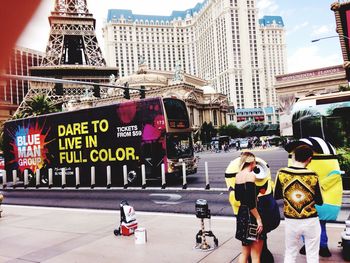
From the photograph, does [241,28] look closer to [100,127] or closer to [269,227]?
[100,127]

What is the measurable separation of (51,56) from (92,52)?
8980mm

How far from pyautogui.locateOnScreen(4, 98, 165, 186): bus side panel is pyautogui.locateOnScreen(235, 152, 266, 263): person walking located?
12298 millimetres

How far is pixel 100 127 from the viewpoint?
62.1ft

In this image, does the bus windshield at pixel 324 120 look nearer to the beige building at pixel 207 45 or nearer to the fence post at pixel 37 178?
the fence post at pixel 37 178

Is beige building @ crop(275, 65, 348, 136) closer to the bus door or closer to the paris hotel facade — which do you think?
the bus door

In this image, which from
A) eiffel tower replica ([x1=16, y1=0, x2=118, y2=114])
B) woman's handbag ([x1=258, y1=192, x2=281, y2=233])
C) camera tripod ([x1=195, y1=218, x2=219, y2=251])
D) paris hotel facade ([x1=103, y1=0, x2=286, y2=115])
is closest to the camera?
woman's handbag ([x1=258, y1=192, x2=281, y2=233])

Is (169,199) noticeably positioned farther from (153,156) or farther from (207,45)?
(207,45)

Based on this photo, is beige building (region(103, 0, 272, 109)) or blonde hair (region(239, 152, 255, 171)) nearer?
blonde hair (region(239, 152, 255, 171))

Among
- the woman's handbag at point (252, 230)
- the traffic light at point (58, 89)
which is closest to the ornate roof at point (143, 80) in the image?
the traffic light at point (58, 89)

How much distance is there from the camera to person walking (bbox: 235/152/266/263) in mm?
4848

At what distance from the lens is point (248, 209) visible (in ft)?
16.2

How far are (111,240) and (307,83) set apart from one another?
79707 millimetres

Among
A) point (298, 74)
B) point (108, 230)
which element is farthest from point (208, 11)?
point (108, 230)

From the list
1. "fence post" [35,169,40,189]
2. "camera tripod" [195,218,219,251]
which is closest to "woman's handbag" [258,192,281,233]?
"camera tripod" [195,218,219,251]
